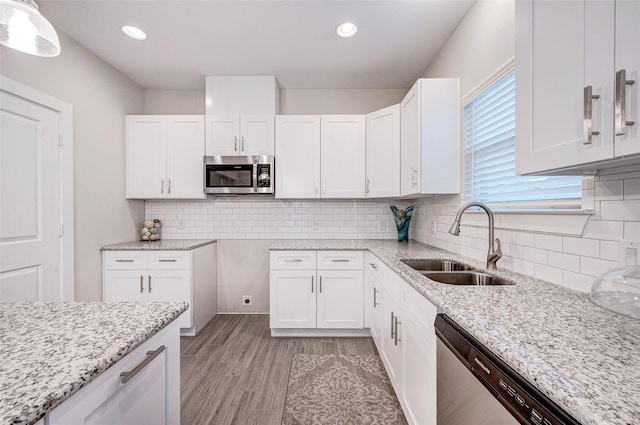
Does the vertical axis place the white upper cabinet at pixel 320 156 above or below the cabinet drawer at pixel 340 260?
above

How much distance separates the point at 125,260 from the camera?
9.06ft

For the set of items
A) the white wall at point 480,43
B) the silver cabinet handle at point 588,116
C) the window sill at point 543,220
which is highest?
the white wall at point 480,43

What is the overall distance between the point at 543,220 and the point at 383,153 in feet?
5.51

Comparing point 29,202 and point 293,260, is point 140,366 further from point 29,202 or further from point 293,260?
point 29,202

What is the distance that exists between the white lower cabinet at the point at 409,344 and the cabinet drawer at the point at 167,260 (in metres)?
1.93

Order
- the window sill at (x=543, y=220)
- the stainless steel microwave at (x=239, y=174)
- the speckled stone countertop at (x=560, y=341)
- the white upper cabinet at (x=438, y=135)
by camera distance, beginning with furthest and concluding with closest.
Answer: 1. the stainless steel microwave at (x=239, y=174)
2. the white upper cabinet at (x=438, y=135)
3. the window sill at (x=543, y=220)
4. the speckled stone countertop at (x=560, y=341)

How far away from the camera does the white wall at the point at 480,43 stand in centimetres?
163

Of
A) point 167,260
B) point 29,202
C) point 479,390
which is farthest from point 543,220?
point 29,202

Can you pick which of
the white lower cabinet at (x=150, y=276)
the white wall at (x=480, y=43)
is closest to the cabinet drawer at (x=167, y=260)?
the white lower cabinet at (x=150, y=276)

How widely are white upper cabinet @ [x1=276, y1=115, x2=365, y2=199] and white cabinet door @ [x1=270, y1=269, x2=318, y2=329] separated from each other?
85 cm

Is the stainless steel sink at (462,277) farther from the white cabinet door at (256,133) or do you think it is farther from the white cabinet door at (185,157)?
the white cabinet door at (185,157)

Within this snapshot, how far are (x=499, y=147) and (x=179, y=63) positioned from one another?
118 inches

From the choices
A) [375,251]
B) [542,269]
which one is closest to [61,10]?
[375,251]

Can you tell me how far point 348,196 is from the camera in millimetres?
3055
